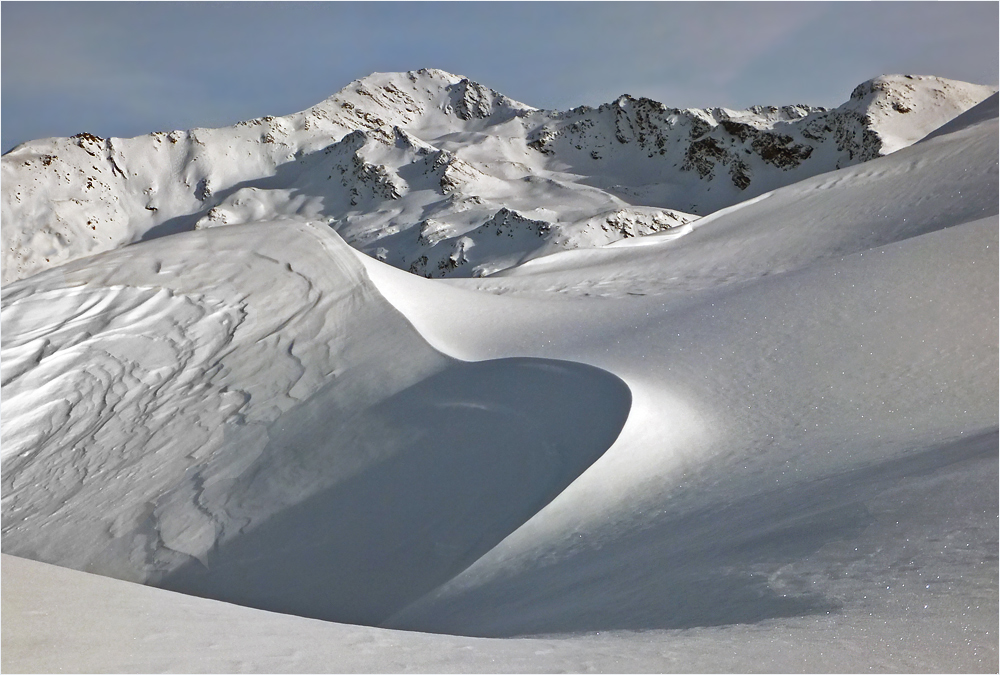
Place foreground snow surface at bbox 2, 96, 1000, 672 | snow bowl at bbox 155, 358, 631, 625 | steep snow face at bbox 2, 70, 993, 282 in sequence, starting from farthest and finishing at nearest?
steep snow face at bbox 2, 70, 993, 282
snow bowl at bbox 155, 358, 631, 625
foreground snow surface at bbox 2, 96, 1000, 672

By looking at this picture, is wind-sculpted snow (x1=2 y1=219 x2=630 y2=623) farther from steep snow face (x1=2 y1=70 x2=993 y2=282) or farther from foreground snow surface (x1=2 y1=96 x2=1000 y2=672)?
steep snow face (x1=2 y1=70 x2=993 y2=282)

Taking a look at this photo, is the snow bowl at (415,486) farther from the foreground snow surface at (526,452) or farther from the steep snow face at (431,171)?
the steep snow face at (431,171)

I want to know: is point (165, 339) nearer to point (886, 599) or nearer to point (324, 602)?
point (324, 602)

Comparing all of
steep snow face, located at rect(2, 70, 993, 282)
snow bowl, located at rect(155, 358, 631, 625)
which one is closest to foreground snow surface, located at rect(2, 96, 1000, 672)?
snow bowl, located at rect(155, 358, 631, 625)

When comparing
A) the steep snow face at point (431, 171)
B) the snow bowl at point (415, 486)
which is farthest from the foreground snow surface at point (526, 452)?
the steep snow face at point (431, 171)

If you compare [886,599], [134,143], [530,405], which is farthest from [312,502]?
[134,143]

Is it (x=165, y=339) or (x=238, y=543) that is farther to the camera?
(x=165, y=339)
